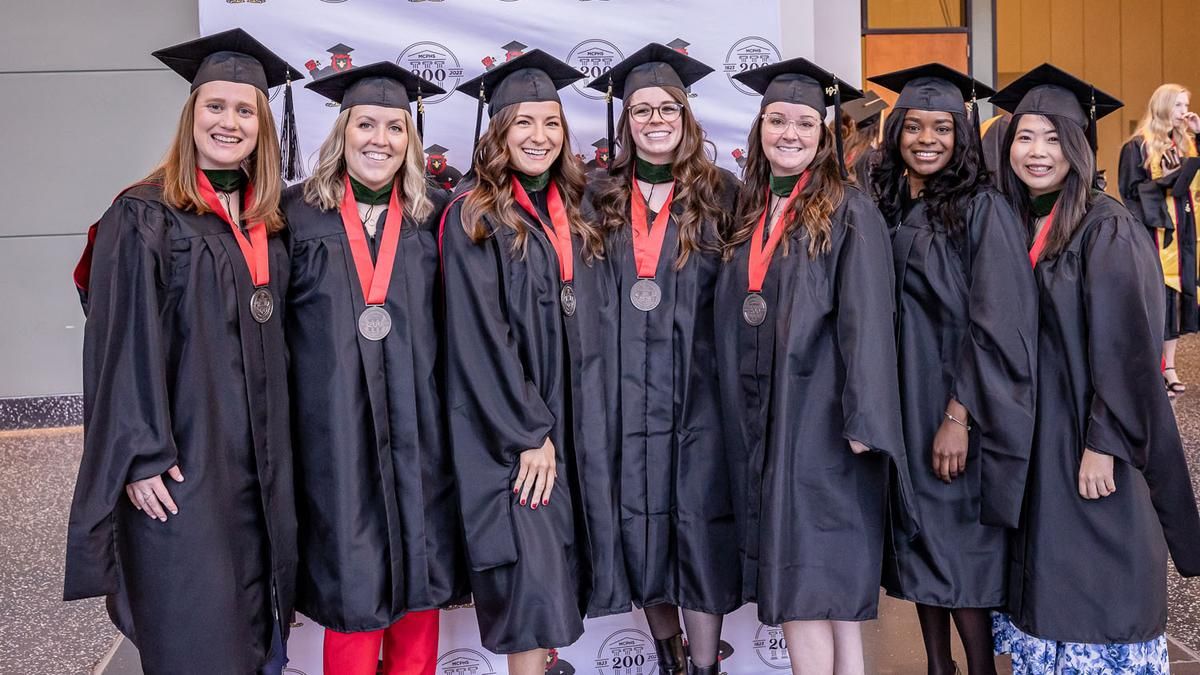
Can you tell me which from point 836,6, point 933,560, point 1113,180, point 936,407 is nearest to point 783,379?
point 936,407

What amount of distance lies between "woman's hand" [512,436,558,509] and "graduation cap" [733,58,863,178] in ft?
3.78

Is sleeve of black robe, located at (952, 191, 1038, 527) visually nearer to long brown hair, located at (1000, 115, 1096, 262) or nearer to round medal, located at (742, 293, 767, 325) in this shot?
long brown hair, located at (1000, 115, 1096, 262)

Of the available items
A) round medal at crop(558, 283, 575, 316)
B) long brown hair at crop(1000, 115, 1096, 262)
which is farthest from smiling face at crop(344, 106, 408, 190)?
long brown hair at crop(1000, 115, 1096, 262)

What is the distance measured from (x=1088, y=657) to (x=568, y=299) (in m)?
1.76

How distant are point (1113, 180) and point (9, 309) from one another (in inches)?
585

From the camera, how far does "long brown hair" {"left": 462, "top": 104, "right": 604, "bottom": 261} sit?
2.78 meters

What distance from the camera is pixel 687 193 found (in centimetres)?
298

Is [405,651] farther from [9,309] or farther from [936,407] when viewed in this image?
[9,309]

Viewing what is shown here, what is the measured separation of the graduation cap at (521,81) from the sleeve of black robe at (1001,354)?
126 centimetres

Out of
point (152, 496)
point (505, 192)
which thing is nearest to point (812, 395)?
point (505, 192)

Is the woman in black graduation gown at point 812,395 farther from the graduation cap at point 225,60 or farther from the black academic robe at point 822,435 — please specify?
the graduation cap at point 225,60

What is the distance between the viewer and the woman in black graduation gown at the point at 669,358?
2.91m

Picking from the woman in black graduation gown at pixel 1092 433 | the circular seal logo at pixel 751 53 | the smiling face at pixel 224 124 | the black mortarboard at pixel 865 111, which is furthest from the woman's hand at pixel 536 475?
the black mortarboard at pixel 865 111

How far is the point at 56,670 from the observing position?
371cm
